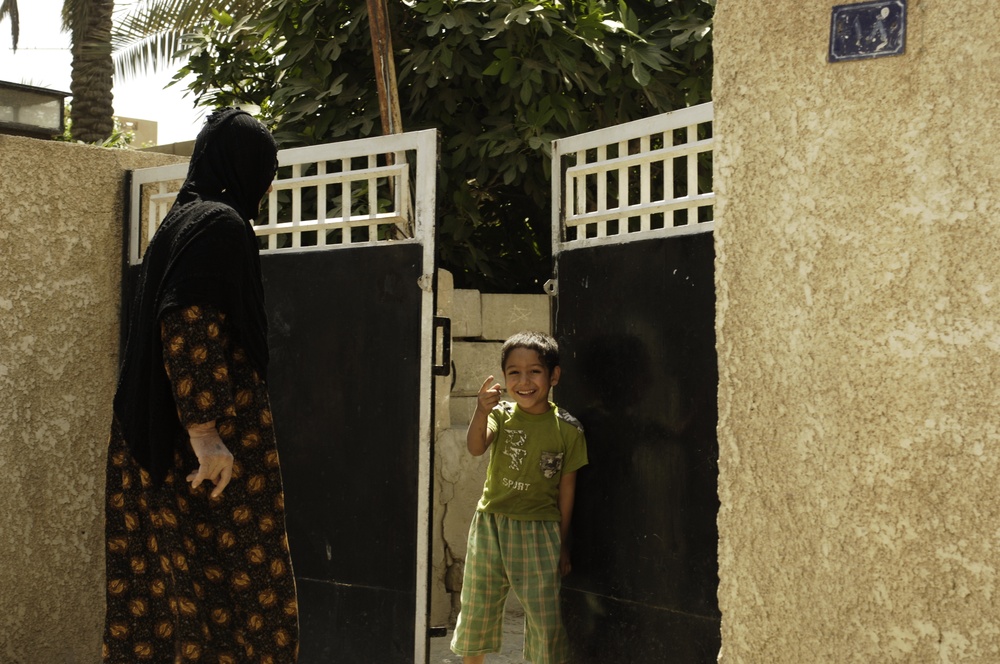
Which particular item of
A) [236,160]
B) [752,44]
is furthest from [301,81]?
[752,44]

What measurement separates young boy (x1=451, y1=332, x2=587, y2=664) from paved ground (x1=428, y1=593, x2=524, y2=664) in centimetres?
77

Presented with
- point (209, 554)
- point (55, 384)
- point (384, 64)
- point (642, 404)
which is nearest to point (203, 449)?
point (209, 554)

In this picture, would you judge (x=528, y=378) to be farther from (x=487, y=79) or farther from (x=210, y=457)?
(x=487, y=79)

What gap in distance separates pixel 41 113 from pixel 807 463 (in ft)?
10.5

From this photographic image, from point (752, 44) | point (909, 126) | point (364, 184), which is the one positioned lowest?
point (909, 126)

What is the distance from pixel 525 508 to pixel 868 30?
6.02 ft

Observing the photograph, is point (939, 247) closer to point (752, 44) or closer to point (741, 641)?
point (752, 44)

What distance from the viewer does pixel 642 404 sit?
10.0 feet

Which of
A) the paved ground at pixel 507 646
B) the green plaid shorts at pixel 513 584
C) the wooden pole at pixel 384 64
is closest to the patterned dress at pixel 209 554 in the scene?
the green plaid shorts at pixel 513 584

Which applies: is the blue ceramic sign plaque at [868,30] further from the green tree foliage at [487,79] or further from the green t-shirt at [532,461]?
the green tree foliage at [487,79]

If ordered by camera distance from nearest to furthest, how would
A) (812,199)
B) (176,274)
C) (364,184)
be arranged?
(812,199), (176,274), (364,184)

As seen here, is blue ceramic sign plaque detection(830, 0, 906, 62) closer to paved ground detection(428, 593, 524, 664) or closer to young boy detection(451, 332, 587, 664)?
young boy detection(451, 332, 587, 664)

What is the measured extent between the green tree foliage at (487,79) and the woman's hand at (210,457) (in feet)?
8.28

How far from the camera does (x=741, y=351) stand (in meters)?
1.98
